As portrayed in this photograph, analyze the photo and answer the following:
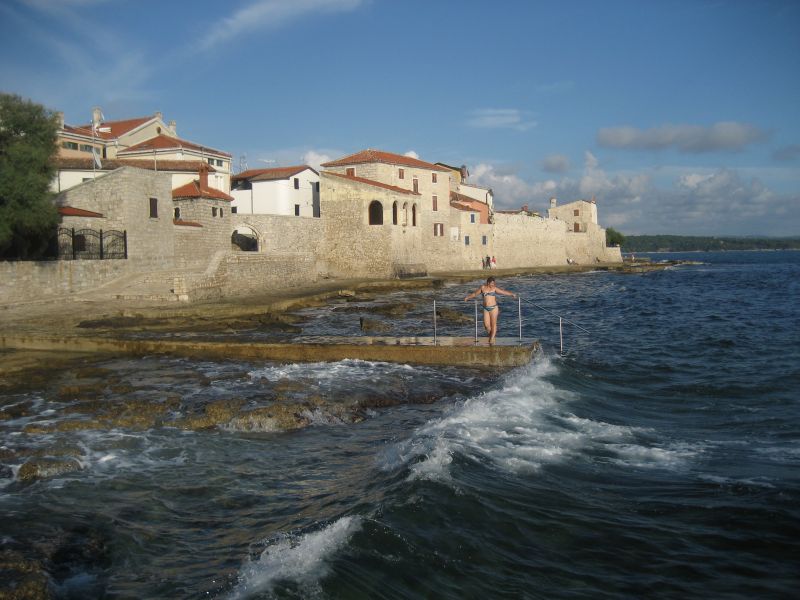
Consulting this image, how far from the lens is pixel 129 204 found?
24531 mm

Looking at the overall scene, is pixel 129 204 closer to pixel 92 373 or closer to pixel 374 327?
pixel 374 327

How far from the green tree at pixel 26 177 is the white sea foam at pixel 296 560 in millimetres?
17982

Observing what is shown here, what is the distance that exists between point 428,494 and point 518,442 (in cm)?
236

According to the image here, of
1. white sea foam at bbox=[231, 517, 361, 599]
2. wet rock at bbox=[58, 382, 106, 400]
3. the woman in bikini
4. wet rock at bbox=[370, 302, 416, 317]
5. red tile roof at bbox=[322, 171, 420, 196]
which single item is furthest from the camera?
red tile roof at bbox=[322, 171, 420, 196]

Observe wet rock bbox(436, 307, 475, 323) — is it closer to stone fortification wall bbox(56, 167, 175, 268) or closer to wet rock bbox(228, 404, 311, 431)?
stone fortification wall bbox(56, 167, 175, 268)

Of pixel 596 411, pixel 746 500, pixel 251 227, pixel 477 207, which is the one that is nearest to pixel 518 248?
pixel 477 207

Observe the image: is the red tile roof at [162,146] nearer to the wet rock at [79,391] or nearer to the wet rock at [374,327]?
the wet rock at [374,327]

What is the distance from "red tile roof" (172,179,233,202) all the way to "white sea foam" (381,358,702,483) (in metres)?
24.8

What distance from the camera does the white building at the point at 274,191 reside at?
1724 inches

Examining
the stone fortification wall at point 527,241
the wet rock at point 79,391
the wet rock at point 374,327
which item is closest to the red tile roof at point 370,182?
the stone fortification wall at point 527,241

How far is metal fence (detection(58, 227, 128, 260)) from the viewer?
2295 centimetres

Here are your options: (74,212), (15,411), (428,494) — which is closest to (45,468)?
(15,411)

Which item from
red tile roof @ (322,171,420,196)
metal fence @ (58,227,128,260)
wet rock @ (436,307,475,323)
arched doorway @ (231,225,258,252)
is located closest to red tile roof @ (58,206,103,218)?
metal fence @ (58,227,128,260)

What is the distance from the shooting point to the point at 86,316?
61.2 feet
